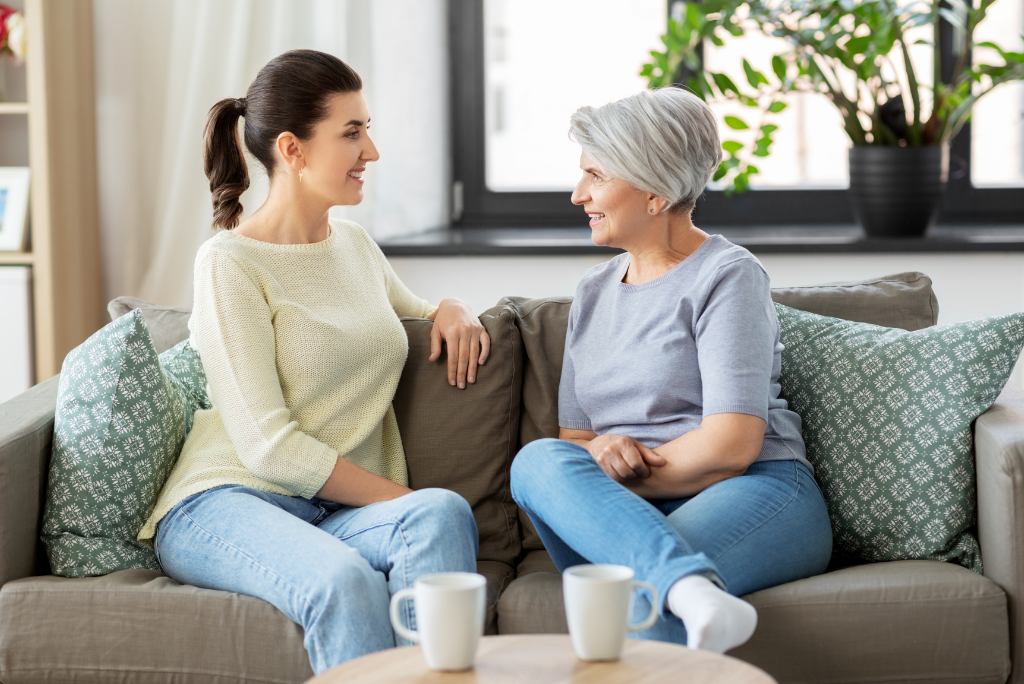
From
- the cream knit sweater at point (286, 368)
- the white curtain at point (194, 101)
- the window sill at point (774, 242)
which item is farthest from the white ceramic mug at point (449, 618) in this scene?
the white curtain at point (194, 101)

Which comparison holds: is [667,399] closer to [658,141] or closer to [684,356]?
[684,356]

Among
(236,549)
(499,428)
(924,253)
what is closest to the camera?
(236,549)

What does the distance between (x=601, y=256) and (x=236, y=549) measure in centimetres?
154

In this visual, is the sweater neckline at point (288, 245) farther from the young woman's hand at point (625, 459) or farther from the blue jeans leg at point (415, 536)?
the young woman's hand at point (625, 459)

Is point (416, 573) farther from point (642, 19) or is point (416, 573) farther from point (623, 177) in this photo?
point (642, 19)

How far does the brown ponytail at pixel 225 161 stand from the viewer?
1.75m

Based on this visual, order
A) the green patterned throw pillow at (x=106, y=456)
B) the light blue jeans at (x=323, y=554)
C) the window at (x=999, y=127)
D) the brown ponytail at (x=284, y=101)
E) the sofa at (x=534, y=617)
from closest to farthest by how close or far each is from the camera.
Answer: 1. the light blue jeans at (x=323, y=554)
2. the sofa at (x=534, y=617)
3. the green patterned throw pillow at (x=106, y=456)
4. the brown ponytail at (x=284, y=101)
5. the window at (x=999, y=127)

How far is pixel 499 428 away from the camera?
1841 mm

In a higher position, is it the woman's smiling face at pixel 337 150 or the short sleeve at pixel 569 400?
the woman's smiling face at pixel 337 150

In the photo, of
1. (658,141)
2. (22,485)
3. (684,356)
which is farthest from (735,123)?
(22,485)

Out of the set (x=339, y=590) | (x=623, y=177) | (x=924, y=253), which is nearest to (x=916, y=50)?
(x=924, y=253)

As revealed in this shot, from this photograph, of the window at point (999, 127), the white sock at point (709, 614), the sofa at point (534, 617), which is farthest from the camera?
the window at point (999, 127)

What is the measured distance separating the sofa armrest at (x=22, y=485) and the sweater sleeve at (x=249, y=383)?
0.27m

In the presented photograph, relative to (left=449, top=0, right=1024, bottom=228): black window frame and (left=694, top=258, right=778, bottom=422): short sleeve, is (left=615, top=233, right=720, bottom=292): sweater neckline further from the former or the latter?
(left=449, top=0, right=1024, bottom=228): black window frame
